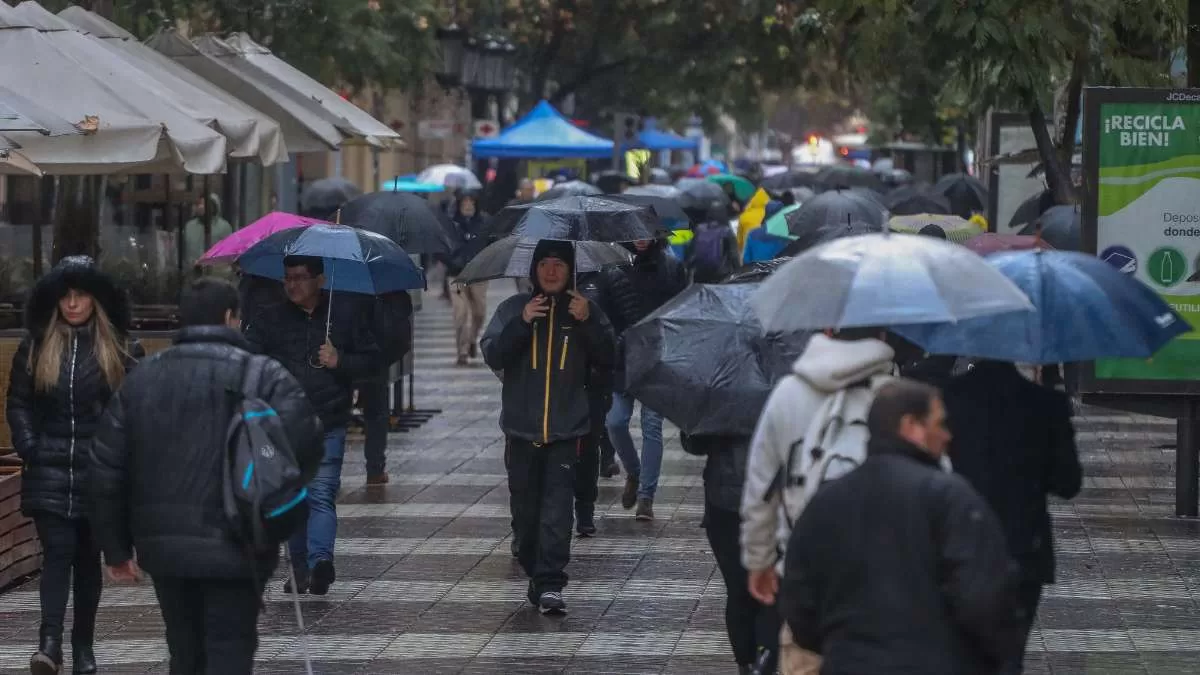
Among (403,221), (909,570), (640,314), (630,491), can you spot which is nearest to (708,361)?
(909,570)

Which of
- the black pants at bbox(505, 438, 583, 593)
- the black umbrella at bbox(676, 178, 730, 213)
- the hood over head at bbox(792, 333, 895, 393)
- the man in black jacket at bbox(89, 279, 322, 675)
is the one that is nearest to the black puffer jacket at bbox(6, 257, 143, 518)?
the man in black jacket at bbox(89, 279, 322, 675)

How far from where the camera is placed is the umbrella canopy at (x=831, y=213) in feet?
52.1

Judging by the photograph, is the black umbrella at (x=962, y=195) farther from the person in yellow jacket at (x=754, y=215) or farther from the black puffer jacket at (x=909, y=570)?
the black puffer jacket at (x=909, y=570)

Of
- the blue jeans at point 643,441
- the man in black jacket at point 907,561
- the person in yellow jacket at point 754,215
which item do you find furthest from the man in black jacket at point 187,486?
the person in yellow jacket at point 754,215

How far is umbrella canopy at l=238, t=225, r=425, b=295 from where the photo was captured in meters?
9.86

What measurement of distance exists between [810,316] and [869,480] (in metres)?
0.89

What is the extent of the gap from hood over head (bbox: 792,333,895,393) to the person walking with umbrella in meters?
6.04

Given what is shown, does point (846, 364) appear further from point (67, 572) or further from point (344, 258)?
point (344, 258)

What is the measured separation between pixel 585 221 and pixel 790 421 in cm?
436

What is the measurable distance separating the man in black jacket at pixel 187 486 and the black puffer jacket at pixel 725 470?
167 centimetres

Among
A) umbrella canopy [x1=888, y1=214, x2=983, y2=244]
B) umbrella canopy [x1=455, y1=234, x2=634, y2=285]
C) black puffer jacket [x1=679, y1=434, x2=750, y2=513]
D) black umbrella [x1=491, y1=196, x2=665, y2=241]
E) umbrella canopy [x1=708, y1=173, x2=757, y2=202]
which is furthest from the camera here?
umbrella canopy [x1=708, y1=173, x2=757, y2=202]

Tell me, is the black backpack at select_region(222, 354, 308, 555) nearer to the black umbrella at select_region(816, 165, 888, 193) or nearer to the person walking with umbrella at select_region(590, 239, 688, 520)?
the person walking with umbrella at select_region(590, 239, 688, 520)

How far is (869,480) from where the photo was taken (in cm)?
489

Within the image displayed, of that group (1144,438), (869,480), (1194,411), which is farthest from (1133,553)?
(869,480)
